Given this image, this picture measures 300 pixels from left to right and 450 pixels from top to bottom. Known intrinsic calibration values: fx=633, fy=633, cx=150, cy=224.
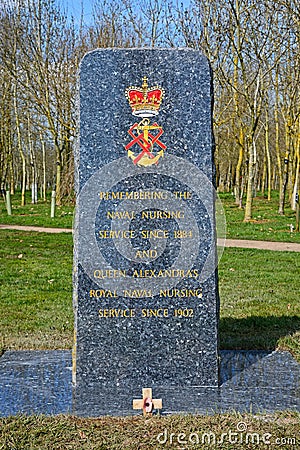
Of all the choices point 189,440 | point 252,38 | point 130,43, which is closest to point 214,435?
point 189,440

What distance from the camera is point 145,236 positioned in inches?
184

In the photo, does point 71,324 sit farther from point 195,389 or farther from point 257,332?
A: point 195,389

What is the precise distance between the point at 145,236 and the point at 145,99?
1011 mm

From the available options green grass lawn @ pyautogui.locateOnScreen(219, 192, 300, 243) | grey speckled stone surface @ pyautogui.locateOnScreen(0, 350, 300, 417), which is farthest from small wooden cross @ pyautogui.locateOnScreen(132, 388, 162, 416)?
green grass lawn @ pyautogui.locateOnScreen(219, 192, 300, 243)

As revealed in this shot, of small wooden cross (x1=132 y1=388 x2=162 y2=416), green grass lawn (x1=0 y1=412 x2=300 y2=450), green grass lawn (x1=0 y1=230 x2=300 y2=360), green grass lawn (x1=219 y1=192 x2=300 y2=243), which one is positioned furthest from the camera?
green grass lawn (x1=219 y1=192 x2=300 y2=243)

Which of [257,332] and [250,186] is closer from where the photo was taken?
[257,332]

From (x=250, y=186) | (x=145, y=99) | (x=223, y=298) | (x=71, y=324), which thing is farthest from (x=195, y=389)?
(x=250, y=186)

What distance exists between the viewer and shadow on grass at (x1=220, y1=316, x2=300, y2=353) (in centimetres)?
579

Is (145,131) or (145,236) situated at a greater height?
(145,131)

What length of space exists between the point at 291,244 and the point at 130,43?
14.3m

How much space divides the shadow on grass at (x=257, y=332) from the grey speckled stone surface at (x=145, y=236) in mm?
1255

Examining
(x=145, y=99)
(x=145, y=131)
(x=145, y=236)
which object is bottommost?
(x=145, y=236)

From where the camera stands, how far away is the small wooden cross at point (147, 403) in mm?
4234

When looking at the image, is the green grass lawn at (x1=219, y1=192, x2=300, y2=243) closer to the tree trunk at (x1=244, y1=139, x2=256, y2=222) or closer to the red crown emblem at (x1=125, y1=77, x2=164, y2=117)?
the tree trunk at (x1=244, y1=139, x2=256, y2=222)
